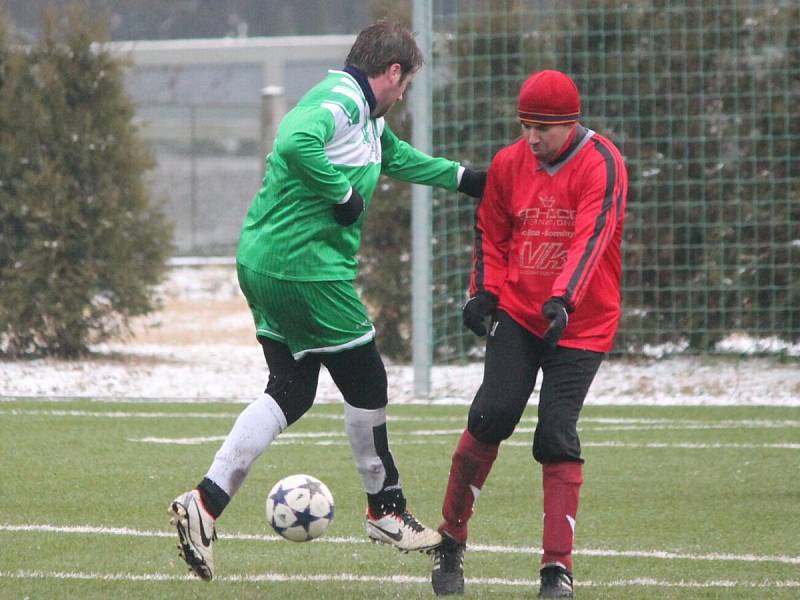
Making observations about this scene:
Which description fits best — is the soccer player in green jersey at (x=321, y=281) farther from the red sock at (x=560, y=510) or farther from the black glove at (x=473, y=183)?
the red sock at (x=560, y=510)

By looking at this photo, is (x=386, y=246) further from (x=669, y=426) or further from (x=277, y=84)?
(x=277, y=84)

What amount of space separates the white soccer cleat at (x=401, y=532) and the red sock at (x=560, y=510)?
456 mm

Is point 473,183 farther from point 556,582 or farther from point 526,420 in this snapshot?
point 526,420

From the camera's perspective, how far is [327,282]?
5.21 m

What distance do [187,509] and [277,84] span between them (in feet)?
83.9

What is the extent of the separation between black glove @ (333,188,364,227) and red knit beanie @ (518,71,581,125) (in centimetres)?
59

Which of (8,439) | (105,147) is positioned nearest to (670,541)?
(8,439)

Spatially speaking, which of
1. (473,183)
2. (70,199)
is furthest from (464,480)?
(70,199)

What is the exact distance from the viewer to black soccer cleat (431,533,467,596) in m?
5.12

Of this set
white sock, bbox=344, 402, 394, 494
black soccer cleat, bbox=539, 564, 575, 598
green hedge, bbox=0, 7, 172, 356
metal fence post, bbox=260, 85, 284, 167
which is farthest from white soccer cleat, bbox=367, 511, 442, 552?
metal fence post, bbox=260, 85, 284, 167

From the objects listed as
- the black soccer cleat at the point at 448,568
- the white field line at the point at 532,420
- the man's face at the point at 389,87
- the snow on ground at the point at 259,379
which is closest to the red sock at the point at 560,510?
the black soccer cleat at the point at 448,568

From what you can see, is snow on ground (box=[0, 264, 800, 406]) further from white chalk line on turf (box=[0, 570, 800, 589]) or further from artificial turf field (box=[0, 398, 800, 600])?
white chalk line on turf (box=[0, 570, 800, 589])

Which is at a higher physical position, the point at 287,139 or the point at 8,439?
the point at 287,139

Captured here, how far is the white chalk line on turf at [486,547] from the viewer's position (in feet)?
18.5
